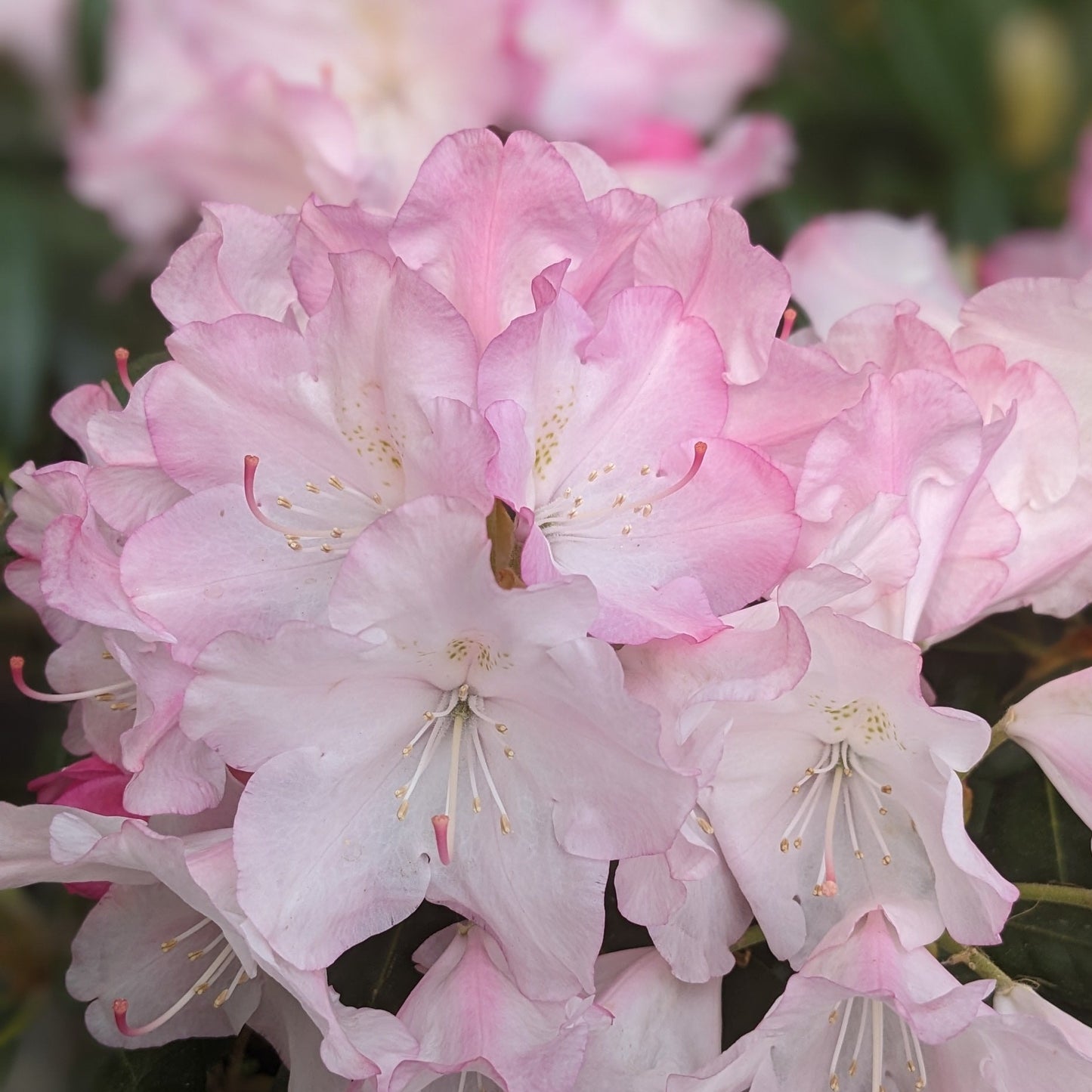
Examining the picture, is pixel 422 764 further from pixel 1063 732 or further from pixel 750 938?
pixel 1063 732

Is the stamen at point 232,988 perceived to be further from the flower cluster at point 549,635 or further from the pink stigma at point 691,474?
the pink stigma at point 691,474

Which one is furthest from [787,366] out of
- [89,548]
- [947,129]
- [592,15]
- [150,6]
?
[947,129]

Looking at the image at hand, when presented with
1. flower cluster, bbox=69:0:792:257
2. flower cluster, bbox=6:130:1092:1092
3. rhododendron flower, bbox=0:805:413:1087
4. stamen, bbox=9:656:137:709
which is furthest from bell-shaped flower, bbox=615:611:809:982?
flower cluster, bbox=69:0:792:257

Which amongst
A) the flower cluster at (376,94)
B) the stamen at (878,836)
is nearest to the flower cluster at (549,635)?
the stamen at (878,836)

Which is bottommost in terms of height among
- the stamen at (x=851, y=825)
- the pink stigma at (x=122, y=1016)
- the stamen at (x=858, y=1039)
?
the stamen at (x=858, y=1039)

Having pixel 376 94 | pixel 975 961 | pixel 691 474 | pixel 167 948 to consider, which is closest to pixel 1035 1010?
pixel 975 961

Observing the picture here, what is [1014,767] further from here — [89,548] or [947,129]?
[947,129]
